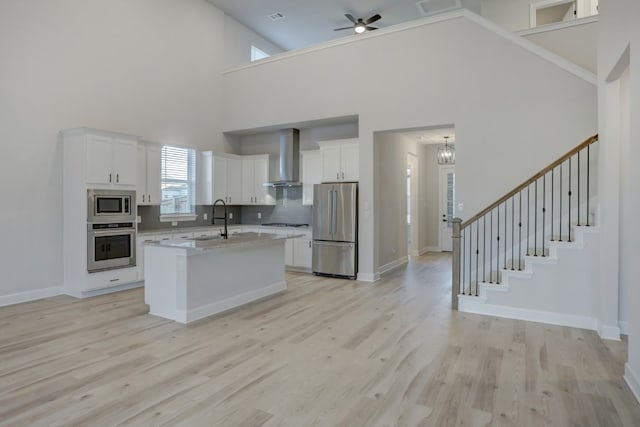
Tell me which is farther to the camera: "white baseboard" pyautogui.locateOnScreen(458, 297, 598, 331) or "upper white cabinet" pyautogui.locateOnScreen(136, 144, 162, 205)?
"upper white cabinet" pyautogui.locateOnScreen(136, 144, 162, 205)

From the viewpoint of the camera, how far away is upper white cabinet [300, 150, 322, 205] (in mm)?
7355

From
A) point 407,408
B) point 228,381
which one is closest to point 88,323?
point 228,381

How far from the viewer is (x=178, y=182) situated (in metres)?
7.21

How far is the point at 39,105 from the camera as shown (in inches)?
207

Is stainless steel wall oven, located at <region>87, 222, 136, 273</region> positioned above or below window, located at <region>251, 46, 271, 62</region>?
below

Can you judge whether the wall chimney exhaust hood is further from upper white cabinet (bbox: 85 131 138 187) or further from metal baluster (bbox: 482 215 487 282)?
metal baluster (bbox: 482 215 487 282)

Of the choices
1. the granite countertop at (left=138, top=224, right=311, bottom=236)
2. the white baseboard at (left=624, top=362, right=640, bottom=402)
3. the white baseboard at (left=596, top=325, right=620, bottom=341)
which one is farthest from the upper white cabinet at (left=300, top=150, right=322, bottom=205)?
the white baseboard at (left=624, top=362, right=640, bottom=402)

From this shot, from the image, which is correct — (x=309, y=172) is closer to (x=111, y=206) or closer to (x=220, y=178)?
(x=220, y=178)

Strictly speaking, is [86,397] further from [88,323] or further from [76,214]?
[76,214]

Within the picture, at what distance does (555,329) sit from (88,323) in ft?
16.8

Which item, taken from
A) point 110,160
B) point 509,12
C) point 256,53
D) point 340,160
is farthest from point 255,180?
point 509,12

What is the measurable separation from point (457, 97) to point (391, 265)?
11.5 feet

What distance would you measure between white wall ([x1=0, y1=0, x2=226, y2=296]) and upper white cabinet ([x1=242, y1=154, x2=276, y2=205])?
4.67 feet

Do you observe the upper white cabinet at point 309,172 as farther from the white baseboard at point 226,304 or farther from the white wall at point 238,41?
the white wall at point 238,41
